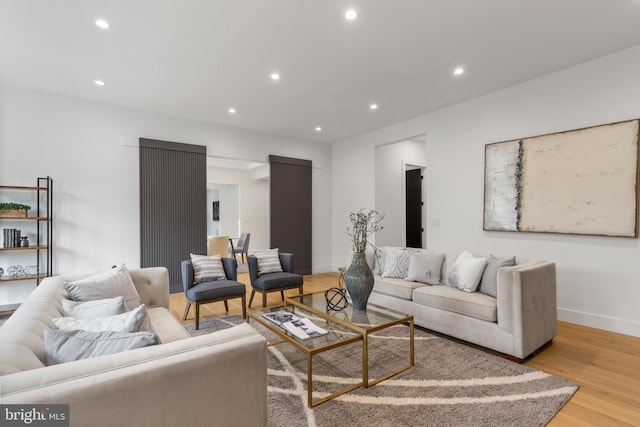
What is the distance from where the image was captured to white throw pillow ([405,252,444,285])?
11.5 ft

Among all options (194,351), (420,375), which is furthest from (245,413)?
(420,375)

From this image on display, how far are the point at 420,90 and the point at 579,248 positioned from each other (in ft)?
8.64

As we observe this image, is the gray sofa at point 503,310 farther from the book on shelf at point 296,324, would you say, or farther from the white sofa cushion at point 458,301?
the book on shelf at point 296,324

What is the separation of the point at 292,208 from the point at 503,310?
439 centimetres

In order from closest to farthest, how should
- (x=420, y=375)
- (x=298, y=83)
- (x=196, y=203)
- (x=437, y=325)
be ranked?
(x=420, y=375)
(x=437, y=325)
(x=298, y=83)
(x=196, y=203)

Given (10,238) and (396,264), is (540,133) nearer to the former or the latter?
(396,264)

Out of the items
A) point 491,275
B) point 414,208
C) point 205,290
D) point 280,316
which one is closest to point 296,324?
point 280,316

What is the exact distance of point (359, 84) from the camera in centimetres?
386

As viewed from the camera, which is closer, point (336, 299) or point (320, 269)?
point (336, 299)

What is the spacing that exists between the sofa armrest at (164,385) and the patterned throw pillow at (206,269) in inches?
95.5

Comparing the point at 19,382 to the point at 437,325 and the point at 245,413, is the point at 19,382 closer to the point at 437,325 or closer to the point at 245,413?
the point at 245,413

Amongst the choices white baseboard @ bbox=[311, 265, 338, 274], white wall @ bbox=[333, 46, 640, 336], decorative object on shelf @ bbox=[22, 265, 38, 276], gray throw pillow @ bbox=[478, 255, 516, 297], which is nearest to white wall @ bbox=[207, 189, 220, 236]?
white baseboard @ bbox=[311, 265, 338, 274]

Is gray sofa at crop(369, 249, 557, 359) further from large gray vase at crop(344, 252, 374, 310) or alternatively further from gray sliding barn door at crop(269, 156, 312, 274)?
gray sliding barn door at crop(269, 156, 312, 274)

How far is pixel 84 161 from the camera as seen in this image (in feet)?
14.2
